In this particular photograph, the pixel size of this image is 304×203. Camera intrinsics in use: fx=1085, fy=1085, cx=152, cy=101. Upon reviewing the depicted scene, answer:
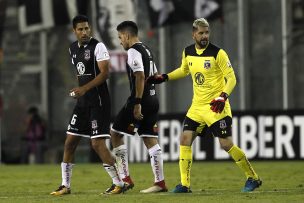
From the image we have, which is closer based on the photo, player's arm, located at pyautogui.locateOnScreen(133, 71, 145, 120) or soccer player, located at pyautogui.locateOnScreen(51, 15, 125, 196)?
soccer player, located at pyautogui.locateOnScreen(51, 15, 125, 196)

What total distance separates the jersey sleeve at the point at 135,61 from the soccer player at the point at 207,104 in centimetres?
66

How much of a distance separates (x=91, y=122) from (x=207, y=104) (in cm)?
156

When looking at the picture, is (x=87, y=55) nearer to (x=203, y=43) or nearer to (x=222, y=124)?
(x=203, y=43)

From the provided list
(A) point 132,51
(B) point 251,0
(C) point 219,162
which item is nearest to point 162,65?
(B) point 251,0

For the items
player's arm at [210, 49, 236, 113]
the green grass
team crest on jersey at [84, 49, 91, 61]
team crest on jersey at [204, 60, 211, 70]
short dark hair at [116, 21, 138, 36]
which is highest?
short dark hair at [116, 21, 138, 36]

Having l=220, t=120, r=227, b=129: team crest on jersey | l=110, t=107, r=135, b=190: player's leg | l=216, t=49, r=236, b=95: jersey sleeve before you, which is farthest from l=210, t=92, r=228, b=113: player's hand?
l=110, t=107, r=135, b=190: player's leg

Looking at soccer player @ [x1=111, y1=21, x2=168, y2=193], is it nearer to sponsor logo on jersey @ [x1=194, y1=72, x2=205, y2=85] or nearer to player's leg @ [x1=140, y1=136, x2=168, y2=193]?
player's leg @ [x1=140, y1=136, x2=168, y2=193]

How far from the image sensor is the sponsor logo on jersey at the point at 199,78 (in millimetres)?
14430

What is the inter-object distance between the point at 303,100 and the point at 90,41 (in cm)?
1495

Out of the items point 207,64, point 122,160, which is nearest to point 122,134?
point 122,160

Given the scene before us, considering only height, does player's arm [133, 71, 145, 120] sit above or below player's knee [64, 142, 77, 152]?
above

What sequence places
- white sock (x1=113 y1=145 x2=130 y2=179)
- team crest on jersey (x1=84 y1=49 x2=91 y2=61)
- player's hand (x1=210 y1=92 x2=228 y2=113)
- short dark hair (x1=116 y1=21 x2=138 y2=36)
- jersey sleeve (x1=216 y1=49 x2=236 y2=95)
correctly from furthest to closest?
white sock (x1=113 y1=145 x2=130 y2=179) → short dark hair (x1=116 y1=21 x2=138 y2=36) → team crest on jersey (x1=84 y1=49 x2=91 y2=61) → jersey sleeve (x1=216 y1=49 x2=236 y2=95) → player's hand (x1=210 y1=92 x2=228 y2=113)

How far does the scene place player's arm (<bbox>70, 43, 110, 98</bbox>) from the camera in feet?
46.2

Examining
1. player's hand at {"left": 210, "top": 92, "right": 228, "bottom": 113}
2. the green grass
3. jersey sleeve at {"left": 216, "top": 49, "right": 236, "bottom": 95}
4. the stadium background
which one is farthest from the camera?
the stadium background
